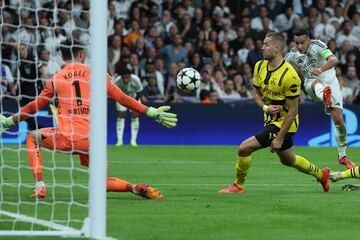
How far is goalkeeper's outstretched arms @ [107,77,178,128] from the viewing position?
9.42 metres

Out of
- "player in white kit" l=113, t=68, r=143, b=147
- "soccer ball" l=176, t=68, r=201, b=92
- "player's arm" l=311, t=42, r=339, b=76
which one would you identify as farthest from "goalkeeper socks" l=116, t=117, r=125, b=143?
"soccer ball" l=176, t=68, r=201, b=92

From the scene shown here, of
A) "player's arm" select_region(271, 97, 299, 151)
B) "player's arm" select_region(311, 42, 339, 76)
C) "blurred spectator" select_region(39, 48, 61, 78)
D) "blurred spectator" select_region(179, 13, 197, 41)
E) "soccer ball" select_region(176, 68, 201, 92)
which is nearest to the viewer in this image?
"player's arm" select_region(271, 97, 299, 151)

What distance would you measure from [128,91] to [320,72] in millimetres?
8548

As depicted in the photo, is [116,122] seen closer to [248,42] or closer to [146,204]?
[248,42]

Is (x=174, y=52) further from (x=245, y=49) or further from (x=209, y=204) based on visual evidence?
(x=209, y=204)

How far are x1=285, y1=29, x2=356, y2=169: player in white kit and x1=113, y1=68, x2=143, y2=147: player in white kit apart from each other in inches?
279

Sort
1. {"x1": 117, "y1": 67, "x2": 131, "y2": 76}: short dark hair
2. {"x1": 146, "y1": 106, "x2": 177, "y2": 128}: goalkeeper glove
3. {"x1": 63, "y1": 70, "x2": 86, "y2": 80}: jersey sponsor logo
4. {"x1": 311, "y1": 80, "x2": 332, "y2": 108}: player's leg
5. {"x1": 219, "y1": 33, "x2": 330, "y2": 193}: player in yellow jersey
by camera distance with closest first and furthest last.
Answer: {"x1": 146, "y1": 106, "x2": 177, "y2": 128}: goalkeeper glove
{"x1": 63, "y1": 70, "x2": 86, "y2": 80}: jersey sponsor logo
{"x1": 219, "y1": 33, "x2": 330, "y2": 193}: player in yellow jersey
{"x1": 311, "y1": 80, "x2": 332, "y2": 108}: player's leg
{"x1": 117, "y1": 67, "x2": 131, "y2": 76}: short dark hair

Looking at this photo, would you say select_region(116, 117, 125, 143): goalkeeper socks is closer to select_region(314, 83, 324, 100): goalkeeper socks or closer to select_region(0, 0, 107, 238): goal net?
select_region(0, 0, 107, 238): goal net

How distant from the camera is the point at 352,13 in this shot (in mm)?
25281

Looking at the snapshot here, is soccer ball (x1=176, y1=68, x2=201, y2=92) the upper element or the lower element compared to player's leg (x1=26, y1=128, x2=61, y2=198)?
upper

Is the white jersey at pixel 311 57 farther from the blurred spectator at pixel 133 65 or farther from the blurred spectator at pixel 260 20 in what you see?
the blurred spectator at pixel 260 20

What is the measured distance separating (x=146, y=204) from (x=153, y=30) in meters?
14.6

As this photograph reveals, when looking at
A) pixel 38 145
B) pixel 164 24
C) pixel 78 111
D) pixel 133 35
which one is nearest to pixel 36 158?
pixel 38 145

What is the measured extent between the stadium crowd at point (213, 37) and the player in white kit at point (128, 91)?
0.96 metres
